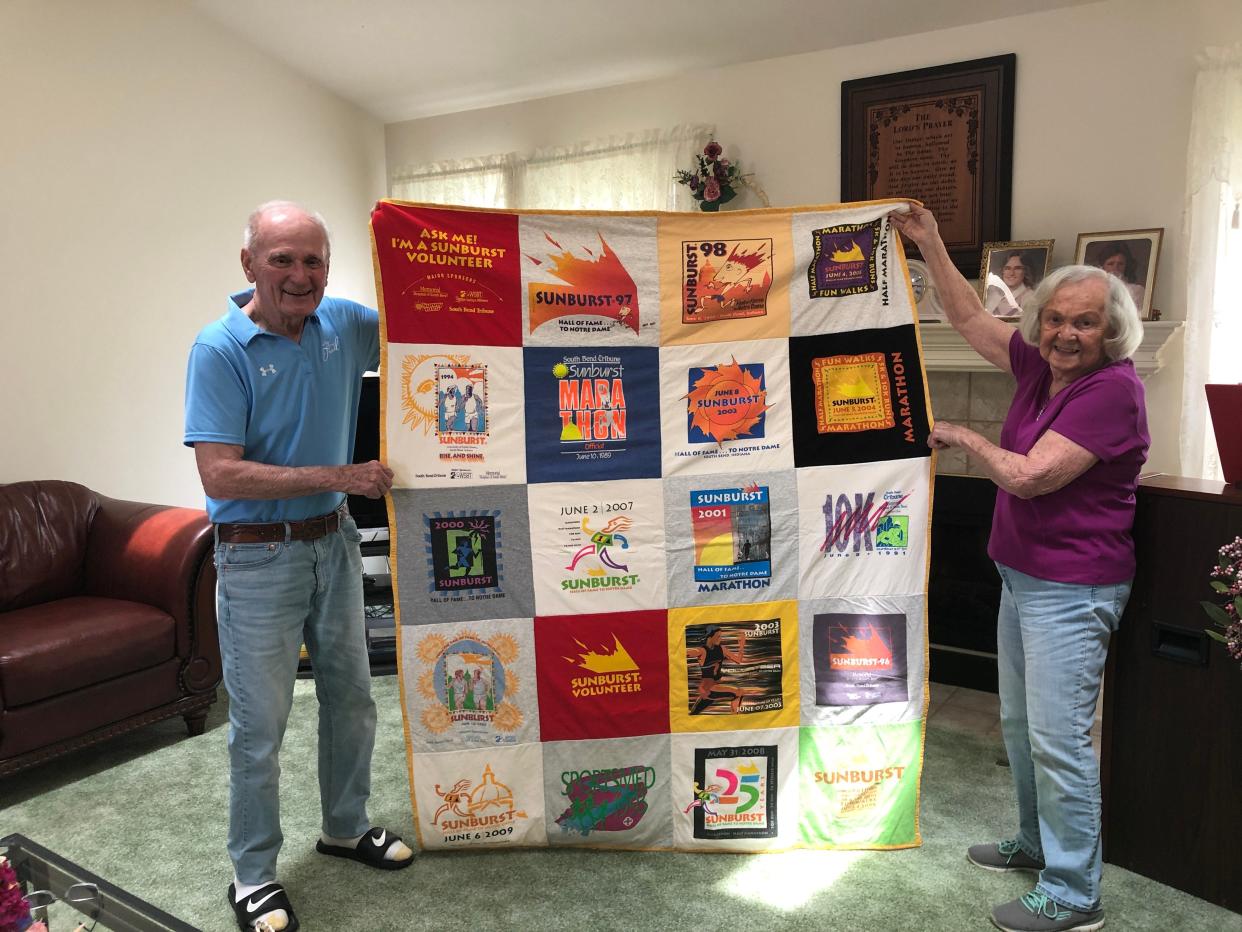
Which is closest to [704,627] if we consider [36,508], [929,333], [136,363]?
[929,333]

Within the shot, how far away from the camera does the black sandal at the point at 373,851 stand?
223cm

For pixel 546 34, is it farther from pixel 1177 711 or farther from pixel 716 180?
pixel 1177 711

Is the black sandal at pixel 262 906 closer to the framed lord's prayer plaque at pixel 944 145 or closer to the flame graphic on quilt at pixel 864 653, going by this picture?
the flame graphic on quilt at pixel 864 653

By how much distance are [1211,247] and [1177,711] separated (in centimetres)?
214

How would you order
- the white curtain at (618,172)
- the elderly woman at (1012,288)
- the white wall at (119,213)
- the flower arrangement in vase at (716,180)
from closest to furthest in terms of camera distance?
the white wall at (119,213)
the elderly woman at (1012,288)
the flower arrangement in vase at (716,180)
the white curtain at (618,172)

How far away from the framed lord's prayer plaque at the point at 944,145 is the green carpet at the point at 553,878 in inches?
94.5

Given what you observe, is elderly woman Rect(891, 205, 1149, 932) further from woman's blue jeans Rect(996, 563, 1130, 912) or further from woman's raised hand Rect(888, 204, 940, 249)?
woman's raised hand Rect(888, 204, 940, 249)

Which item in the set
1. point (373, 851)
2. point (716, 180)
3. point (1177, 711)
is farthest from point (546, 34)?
point (1177, 711)

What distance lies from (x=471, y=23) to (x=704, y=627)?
124 inches

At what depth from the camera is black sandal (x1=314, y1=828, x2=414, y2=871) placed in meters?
2.23

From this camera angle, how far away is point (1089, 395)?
184 cm

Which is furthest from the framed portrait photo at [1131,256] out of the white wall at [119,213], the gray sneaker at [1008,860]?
the white wall at [119,213]

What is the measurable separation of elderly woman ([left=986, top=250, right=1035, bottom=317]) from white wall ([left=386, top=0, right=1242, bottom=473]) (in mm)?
162

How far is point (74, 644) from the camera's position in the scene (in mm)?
2793
